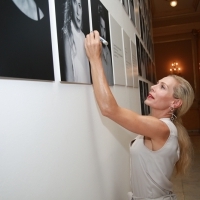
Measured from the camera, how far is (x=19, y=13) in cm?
78

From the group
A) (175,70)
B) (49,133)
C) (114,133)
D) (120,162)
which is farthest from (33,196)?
(175,70)

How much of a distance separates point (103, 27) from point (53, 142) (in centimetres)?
90

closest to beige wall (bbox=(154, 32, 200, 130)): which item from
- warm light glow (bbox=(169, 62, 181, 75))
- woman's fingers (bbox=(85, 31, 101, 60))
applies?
warm light glow (bbox=(169, 62, 181, 75))

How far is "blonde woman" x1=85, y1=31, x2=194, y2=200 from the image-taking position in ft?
4.34

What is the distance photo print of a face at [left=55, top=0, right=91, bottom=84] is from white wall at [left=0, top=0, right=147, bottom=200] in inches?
1.6

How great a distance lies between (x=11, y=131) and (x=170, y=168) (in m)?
1.25

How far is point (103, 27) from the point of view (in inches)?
62.8

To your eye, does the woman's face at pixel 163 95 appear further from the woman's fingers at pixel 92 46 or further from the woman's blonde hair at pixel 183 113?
the woman's fingers at pixel 92 46

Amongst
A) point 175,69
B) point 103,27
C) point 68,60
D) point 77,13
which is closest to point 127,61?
point 103,27

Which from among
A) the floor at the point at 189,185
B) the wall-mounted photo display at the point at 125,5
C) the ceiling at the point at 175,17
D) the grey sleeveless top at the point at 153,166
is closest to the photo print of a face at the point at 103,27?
the grey sleeveless top at the point at 153,166

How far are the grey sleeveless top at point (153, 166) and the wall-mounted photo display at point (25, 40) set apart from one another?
932mm

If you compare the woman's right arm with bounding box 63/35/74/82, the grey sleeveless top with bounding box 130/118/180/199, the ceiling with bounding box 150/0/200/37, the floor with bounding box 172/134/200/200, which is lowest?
the floor with bounding box 172/134/200/200

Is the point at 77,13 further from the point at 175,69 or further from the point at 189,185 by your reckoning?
the point at 175,69

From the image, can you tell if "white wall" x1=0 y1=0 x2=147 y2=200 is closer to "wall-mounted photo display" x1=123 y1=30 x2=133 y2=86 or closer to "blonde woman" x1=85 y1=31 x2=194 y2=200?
"blonde woman" x1=85 y1=31 x2=194 y2=200
